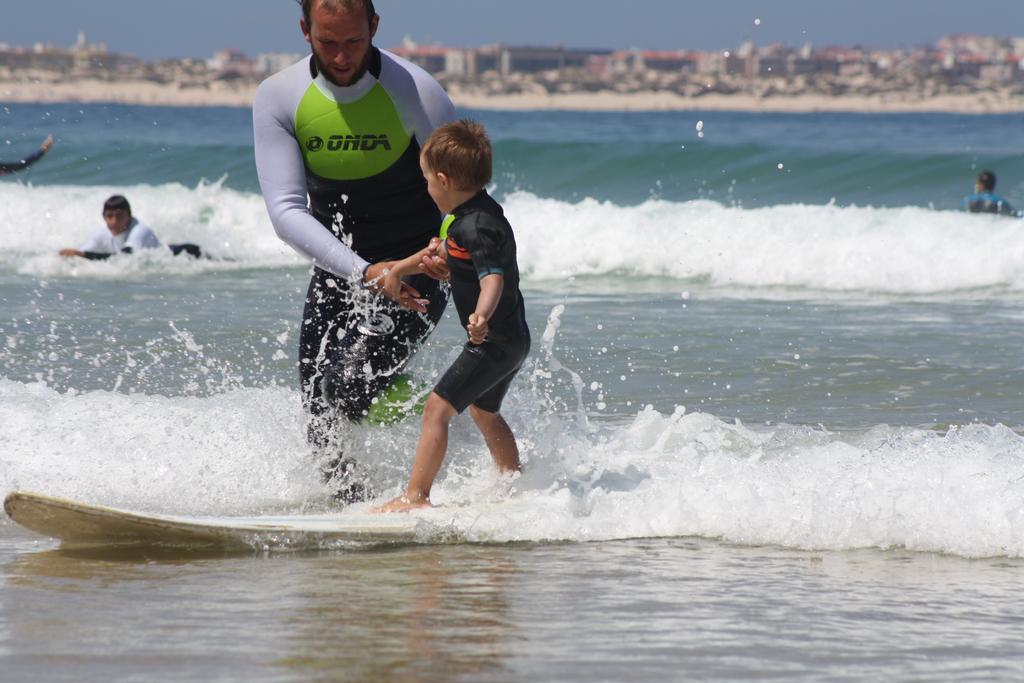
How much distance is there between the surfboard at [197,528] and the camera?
497 centimetres

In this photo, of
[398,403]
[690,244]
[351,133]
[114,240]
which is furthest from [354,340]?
[690,244]

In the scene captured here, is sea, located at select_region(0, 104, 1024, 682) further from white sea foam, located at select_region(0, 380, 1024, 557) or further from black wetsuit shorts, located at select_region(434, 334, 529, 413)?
black wetsuit shorts, located at select_region(434, 334, 529, 413)

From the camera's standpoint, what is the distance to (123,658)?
379 cm

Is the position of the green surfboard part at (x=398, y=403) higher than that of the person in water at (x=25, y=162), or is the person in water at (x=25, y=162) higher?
the person in water at (x=25, y=162)

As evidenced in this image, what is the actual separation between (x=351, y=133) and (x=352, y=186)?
0.20 meters

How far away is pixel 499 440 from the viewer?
5449 mm

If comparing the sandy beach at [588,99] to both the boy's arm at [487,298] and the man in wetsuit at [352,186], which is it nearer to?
the man in wetsuit at [352,186]

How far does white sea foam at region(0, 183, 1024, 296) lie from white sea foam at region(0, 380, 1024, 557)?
8.51 metres

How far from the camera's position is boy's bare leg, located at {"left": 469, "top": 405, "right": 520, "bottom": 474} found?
5.36 m

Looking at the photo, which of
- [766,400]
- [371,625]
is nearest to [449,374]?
[371,625]

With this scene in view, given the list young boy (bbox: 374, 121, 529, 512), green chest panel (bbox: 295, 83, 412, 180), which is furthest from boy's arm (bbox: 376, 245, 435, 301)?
green chest panel (bbox: 295, 83, 412, 180)

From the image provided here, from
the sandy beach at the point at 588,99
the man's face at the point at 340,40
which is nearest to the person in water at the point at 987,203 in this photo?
the man's face at the point at 340,40

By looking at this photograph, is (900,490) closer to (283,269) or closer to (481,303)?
(481,303)

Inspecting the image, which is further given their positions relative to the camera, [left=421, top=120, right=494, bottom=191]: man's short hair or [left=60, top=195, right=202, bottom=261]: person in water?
[left=60, top=195, right=202, bottom=261]: person in water
